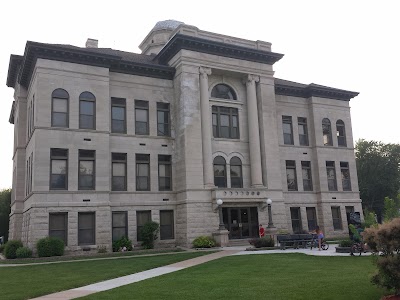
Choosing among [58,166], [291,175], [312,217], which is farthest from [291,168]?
[58,166]

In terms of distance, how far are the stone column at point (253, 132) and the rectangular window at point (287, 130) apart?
19.8 ft

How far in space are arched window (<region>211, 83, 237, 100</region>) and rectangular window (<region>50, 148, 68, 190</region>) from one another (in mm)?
14213

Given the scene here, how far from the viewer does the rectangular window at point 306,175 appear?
42375 millimetres

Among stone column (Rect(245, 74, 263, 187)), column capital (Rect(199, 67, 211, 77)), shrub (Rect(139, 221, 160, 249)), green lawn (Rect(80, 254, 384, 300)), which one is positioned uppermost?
column capital (Rect(199, 67, 211, 77))

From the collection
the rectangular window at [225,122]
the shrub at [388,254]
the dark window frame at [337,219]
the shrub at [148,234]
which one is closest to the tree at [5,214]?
the shrub at [148,234]

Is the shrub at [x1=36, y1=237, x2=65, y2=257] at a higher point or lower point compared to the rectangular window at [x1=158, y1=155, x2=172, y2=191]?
lower

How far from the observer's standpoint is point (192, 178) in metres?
33.4

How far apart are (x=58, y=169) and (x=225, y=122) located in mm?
15099

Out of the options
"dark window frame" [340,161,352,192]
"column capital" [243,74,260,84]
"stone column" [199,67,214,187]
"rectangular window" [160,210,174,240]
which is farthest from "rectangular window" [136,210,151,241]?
"dark window frame" [340,161,352,192]

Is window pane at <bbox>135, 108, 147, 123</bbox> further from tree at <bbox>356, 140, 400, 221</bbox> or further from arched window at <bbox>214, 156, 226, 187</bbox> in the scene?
tree at <bbox>356, 140, 400, 221</bbox>

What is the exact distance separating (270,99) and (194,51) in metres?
8.71

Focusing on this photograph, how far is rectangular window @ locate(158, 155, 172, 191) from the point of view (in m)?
35.1

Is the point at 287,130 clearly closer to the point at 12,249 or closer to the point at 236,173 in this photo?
the point at 236,173

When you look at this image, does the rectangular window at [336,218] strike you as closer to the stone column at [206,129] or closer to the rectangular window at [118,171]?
the stone column at [206,129]
